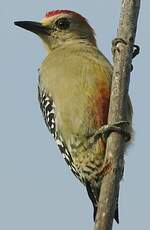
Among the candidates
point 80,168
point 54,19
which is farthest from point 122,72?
point 54,19

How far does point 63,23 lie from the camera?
9.39 metres

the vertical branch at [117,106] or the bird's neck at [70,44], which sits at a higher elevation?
the bird's neck at [70,44]

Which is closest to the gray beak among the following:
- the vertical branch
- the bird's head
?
the bird's head

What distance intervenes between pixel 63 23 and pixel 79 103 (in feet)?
6.86

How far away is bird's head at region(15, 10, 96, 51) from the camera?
9219mm

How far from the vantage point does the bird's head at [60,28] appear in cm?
922

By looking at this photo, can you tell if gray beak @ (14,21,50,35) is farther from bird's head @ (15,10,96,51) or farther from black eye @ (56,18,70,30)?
black eye @ (56,18,70,30)

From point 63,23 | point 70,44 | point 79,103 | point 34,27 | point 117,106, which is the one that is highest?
point 63,23

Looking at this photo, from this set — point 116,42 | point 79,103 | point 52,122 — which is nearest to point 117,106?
point 116,42

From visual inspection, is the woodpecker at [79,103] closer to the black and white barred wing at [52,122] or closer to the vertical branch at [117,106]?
the black and white barred wing at [52,122]

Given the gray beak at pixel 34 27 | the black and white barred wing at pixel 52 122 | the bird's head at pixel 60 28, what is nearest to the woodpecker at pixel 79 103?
the black and white barred wing at pixel 52 122

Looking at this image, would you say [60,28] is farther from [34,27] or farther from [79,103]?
[79,103]

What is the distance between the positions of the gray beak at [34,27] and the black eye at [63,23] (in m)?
0.17

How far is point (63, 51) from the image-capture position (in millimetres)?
8672
